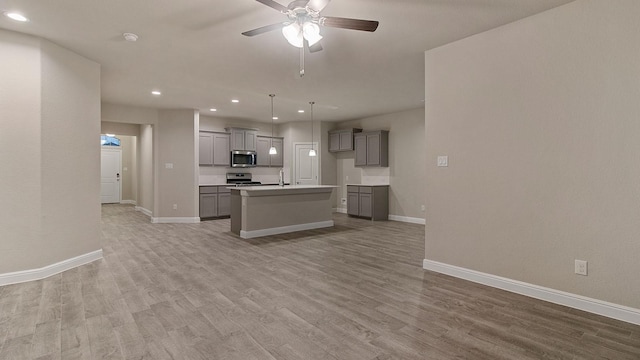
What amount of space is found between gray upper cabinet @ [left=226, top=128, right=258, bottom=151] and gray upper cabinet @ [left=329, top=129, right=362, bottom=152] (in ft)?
7.30

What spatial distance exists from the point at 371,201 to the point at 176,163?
15.9 ft

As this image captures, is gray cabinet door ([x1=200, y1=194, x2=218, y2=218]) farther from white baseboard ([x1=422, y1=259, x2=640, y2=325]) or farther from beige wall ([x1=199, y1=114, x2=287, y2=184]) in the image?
white baseboard ([x1=422, y1=259, x2=640, y2=325])

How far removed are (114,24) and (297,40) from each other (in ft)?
6.93

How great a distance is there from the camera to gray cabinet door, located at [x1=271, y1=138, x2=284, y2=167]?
936 centimetres

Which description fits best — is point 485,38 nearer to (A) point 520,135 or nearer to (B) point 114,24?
(A) point 520,135

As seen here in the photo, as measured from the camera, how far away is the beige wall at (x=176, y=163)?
7.28 meters

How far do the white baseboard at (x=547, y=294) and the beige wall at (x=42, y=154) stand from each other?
179 inches

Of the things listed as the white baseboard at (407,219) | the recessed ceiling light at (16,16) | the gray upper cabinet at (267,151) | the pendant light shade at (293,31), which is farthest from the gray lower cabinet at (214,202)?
the pendant light shade at (293,31)

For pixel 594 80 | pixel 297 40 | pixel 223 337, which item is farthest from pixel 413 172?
pixel 223 337

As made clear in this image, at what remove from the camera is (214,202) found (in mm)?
7867

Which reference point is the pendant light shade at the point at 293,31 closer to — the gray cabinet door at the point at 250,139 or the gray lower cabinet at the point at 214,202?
the gray lower cabinet at the point at 214,202

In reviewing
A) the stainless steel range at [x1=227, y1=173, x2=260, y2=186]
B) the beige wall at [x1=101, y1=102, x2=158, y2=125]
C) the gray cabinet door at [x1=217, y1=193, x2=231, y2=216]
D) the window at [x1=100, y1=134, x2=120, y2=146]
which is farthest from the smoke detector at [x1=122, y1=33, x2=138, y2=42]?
the window at [x1=100, y1=134, x2=120, y2=146]

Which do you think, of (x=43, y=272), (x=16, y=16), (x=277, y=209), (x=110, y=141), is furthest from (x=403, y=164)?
(x=110, y=141)

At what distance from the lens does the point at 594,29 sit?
2643mm
